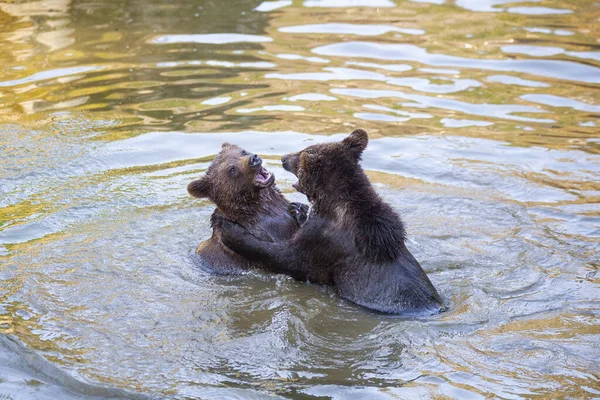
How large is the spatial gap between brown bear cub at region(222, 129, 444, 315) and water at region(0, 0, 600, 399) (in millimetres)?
221

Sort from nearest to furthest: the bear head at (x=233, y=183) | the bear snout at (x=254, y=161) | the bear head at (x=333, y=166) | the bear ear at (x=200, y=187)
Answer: the bear head at (x=333, y=166), the bear snout at (x=254, y=161), the bear head at (x=233, y=183), the bear ear at (x=200, y=187)

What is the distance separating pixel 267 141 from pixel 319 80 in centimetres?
326

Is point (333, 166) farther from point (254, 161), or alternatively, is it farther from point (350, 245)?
point (254, 161)

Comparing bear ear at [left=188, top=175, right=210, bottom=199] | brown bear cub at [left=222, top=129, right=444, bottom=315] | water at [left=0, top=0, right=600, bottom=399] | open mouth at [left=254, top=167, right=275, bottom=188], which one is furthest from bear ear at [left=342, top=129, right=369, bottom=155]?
bear ear at [left=188, top=175, right=210, bottom=199]

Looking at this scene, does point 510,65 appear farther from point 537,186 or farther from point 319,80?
point 537,186

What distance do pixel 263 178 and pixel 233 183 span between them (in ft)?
1.10

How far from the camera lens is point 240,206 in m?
9.48

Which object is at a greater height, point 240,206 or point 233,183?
point 233,183

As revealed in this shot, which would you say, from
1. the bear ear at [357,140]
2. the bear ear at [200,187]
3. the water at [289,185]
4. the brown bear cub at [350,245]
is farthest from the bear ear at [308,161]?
the bear ear at [200,187]

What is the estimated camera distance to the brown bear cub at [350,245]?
7.98 metres

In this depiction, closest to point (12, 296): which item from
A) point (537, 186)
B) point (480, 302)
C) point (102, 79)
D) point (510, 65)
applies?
point (480, 302)

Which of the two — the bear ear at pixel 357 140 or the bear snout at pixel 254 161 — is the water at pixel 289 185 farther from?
the bear ear at pixel 357 140

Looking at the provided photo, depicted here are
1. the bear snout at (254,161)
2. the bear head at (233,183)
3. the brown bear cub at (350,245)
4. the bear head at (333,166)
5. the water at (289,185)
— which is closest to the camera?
the water at (289,185)

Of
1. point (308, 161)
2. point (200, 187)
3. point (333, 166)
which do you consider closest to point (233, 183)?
point (200, 187)
